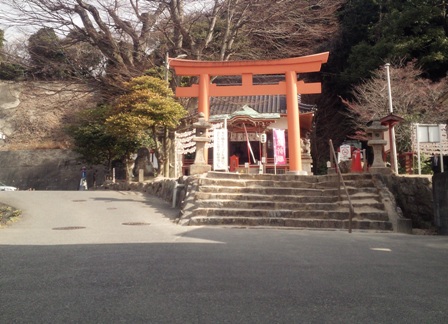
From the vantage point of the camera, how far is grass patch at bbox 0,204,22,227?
1015 cm

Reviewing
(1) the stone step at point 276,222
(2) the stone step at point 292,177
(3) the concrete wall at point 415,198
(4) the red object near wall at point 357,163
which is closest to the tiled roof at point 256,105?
(4) the red object near wall at point 357,163

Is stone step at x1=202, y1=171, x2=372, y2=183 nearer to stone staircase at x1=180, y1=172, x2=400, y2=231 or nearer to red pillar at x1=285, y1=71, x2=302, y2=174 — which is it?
stone staircase at x1=180, y1=172, x2=400, y2=231

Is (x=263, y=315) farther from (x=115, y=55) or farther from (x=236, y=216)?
(x=115, y=55)

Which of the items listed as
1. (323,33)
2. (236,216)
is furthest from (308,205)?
(323,33)

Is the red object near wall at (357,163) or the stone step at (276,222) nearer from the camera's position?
the stone step at (276,222)

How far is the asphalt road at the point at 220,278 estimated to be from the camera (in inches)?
127

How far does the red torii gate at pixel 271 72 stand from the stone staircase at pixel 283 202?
119 inches

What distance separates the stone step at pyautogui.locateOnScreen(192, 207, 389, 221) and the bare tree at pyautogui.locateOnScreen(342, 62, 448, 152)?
8599 mm

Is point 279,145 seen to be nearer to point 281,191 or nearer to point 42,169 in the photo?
point 281,191

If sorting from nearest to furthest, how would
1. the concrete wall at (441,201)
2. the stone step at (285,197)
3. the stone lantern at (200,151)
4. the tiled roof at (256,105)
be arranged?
the concrete wall at (441,201), the stone step at (285,197), the stone lantern at (200,151), the tiled roof at (256,105)

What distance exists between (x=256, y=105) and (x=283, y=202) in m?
13.4

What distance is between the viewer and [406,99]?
61.4ft

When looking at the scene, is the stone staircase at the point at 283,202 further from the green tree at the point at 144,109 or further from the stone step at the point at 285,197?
the green tree at the point at 144,109

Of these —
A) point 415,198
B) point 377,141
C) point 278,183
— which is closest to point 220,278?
point 278,183
